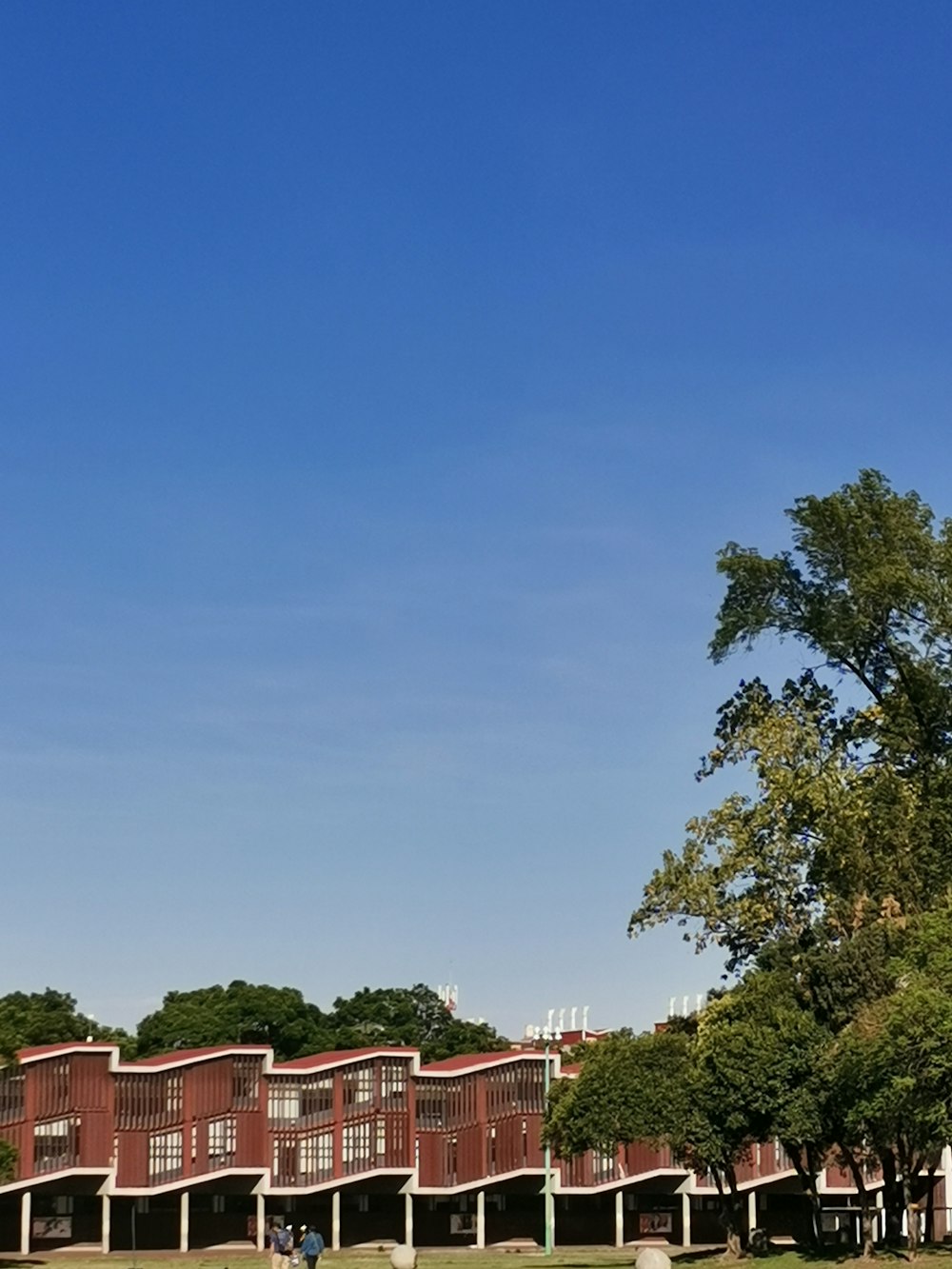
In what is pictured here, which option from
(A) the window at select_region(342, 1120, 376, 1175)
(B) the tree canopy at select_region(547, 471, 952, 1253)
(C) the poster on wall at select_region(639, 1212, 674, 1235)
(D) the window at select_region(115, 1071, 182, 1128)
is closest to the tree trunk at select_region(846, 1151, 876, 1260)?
(B) the tree canopy at select_region(547, 471, 952, 1253)

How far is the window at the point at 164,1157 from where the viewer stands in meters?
78.6

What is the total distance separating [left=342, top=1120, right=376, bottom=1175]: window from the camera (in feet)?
271

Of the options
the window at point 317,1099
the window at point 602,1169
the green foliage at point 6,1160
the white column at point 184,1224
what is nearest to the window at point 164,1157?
the white column at point 184,1224

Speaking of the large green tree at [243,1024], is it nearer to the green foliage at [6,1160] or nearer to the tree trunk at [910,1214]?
the green foliage at [6,1160]

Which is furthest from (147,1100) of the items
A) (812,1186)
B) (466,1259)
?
(812,1186)

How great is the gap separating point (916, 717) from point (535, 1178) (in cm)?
3882

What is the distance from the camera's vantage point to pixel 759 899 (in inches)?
2216

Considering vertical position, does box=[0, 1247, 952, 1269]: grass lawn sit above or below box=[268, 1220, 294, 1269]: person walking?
below

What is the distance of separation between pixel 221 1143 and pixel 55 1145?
706 centimetres

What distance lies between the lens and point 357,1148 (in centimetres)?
8294

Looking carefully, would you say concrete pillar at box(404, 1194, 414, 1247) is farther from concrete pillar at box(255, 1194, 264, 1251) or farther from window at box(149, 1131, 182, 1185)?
window at box(149, 1131, 182, 1185)

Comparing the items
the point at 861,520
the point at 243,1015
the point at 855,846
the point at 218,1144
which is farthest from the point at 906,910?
the point at 243,1015

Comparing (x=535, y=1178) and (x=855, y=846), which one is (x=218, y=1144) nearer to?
(x=535, y=1178)

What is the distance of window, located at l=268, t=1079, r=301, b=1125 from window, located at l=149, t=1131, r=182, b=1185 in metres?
4.36
